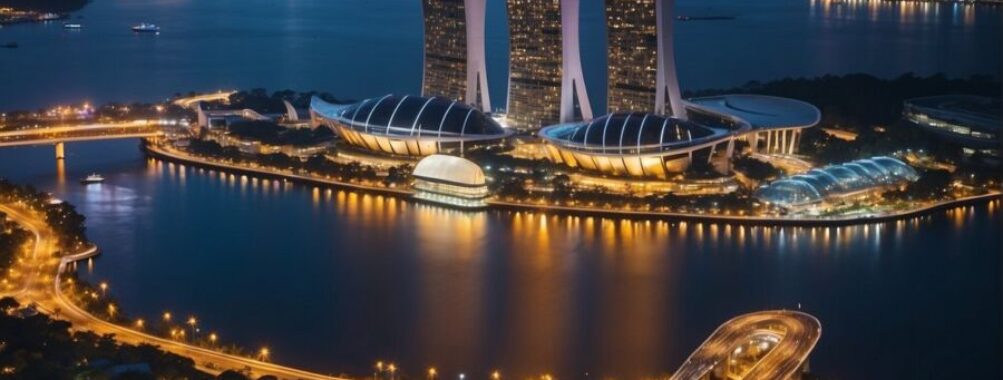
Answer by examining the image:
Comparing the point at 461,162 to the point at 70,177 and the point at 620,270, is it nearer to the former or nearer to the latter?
the point at 620,270

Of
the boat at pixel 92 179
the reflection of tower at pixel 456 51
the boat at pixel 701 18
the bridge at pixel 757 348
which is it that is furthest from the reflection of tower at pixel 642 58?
the boat at pixel 701 18

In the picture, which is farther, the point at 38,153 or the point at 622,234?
the point at 38,153

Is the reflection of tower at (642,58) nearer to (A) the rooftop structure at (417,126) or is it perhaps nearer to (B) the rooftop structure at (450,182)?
(A) the rooftop structure at (417,126)

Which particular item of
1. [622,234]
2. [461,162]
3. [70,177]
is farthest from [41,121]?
[622,234]

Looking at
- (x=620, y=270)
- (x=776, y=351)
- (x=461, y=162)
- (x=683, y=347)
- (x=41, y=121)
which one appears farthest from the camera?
(x=41, y=121)

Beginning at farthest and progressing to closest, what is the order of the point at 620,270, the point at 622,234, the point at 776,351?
the point at 622,234 → the point at 620,270 → the point at 776,351

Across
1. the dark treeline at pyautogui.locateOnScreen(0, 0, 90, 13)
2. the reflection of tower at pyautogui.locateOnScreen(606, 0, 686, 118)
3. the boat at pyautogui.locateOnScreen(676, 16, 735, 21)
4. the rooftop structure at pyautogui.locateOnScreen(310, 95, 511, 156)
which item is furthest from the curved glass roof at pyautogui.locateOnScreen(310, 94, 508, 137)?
the dark treeline at pyautogui.locateOnScreen(0, 0, 90, 13)
